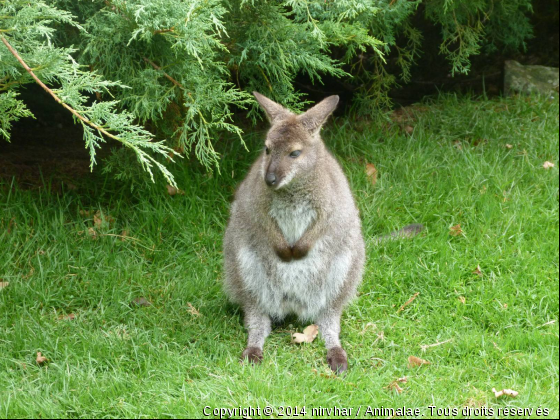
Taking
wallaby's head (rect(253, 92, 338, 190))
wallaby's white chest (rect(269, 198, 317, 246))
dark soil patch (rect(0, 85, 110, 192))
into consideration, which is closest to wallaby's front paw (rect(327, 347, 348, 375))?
wallaby's white chest (rect(269, 198, 317, 246))

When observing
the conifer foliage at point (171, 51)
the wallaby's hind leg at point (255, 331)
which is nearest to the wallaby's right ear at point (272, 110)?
the conifer foliage at point (171, 51)

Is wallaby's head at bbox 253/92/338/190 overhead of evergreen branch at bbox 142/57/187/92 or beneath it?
beneath

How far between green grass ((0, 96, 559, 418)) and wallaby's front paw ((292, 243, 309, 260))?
0.57 metres

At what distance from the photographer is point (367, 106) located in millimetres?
6699

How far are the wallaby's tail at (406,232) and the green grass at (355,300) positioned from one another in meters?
0.07

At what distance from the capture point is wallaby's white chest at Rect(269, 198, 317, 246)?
4.31 meters

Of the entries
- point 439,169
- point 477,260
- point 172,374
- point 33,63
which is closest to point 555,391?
point 477,260

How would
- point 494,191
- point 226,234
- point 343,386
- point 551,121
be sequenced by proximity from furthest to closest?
point 551,121 → point 494,191 → point 226,234 → point 343,386

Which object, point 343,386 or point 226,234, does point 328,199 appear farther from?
point 343,386

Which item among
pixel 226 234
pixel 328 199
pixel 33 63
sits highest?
pixel 33 63

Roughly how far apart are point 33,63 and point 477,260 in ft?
10.3

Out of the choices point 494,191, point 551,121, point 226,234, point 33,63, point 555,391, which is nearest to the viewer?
point 555,391

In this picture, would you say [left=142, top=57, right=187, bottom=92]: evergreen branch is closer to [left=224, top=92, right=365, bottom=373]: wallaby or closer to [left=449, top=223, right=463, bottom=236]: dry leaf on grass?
[left=224, top=92, right=365, bottom=373]: wallaby

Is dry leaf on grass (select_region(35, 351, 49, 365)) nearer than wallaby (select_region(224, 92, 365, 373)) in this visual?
Yes
